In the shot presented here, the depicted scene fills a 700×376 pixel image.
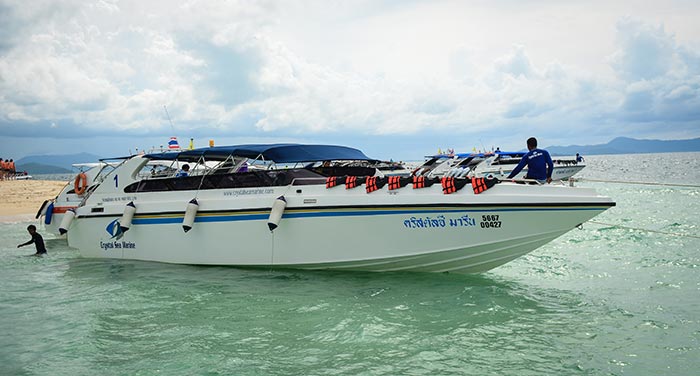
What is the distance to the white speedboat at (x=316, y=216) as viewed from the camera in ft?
25.6

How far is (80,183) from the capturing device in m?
14.4

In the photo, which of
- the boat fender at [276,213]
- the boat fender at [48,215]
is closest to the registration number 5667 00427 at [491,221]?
the boat fender at [276,213]

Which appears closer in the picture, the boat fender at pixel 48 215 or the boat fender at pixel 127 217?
the boat fender at pixel 127 217

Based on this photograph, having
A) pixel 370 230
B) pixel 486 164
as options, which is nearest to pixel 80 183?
pixel 370 230

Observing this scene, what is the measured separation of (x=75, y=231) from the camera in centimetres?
1098

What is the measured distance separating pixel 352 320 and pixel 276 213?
7.82ft

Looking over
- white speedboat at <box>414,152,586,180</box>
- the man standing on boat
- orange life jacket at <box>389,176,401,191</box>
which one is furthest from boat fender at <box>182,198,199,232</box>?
white speedboat at <box>414,152,586,180</box>

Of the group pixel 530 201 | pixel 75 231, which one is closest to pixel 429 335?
pixel 530 201

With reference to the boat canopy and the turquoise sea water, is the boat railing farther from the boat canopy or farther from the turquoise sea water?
the turquoise sea water

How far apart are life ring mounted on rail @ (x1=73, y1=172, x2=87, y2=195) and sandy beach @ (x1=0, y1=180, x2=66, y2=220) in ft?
30.1

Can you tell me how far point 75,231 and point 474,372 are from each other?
9.02 m

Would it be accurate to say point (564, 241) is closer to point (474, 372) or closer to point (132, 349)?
point (474, 372)

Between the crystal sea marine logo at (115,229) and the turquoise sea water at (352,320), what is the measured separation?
573 millimetres

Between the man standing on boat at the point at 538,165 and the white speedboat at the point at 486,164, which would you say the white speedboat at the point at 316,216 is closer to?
the man standing on boat at the point at 538,165
